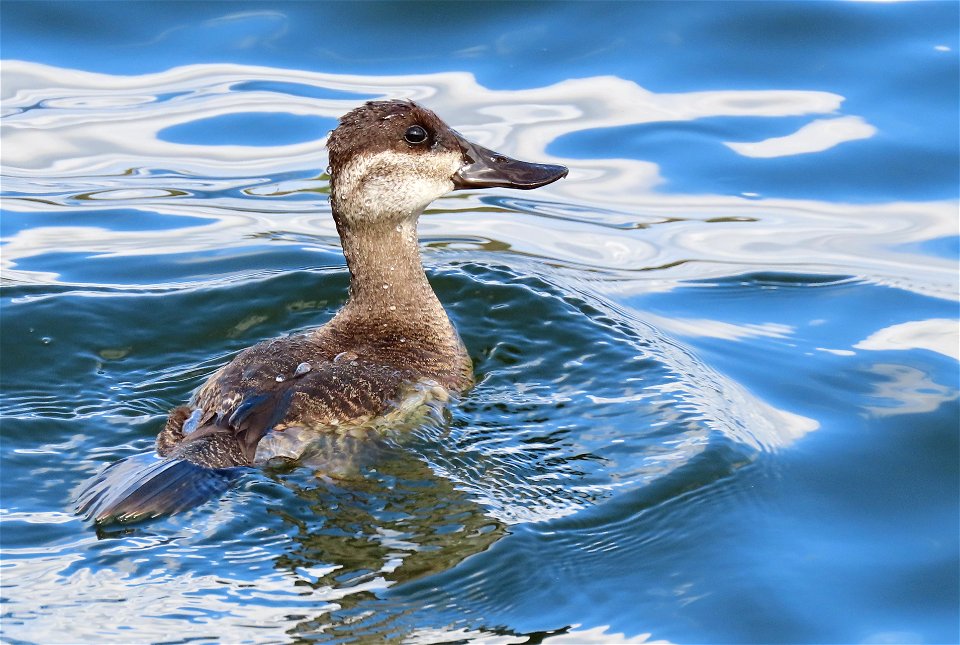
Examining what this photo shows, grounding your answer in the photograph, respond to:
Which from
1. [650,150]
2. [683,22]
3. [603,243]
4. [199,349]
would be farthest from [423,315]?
[683,22]

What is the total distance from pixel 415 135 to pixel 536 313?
1.25 m

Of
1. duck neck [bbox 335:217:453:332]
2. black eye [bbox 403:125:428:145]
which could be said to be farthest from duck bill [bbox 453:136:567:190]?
duck neck [bbox 335:217:453:332]

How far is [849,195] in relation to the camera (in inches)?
334

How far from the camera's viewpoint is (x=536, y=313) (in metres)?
7.11

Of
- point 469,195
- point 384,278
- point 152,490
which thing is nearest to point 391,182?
point 384,278

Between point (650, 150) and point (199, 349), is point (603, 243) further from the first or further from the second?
point (199, 349)

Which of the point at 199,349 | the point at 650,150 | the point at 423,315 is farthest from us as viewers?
the point at 650,150

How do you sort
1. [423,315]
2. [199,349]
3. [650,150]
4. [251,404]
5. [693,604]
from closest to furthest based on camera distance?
[693,604]
[251,404]
[423,315]
[199,349]
[650,150]

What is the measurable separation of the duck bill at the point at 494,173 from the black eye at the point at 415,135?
242mm

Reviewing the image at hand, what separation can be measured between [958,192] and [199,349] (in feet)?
15.2

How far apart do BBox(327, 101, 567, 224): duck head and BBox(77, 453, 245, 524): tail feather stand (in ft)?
5.37

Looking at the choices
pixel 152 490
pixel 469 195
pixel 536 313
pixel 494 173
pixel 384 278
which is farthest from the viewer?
Result: pixel 469 195

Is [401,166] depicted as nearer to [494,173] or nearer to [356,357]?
[494,173]

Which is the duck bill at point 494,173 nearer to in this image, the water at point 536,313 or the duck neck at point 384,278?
the duck neck at point 384,278
